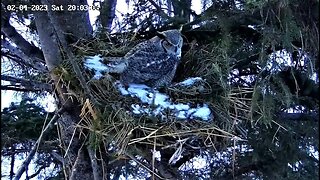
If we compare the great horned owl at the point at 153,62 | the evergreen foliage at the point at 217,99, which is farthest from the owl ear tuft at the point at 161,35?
the evergreen foliage at the point at 217,99

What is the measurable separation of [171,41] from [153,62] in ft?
0.39

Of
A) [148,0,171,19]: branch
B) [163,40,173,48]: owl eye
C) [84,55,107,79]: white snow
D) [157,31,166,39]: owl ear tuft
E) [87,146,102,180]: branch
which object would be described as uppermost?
[148,0,171,19]: branch

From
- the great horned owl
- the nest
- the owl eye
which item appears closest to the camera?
the nest

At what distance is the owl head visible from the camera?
7.82 feet

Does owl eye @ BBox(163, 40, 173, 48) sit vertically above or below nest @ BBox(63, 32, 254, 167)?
above

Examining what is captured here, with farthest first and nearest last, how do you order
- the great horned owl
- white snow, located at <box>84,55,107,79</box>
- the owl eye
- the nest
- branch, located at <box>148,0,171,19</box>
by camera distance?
branch, located at <box>148,0,171,19</box> < the owl eye < the great horned owl < white snow, located at <box>84,55,107,79</box> < the nest

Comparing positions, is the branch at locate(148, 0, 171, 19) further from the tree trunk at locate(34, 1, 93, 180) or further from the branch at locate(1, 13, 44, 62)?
the branch at locate(1, 13, 44, 62)

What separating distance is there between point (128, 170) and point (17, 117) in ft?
1.95

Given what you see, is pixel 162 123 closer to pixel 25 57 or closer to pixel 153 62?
pixel 153 62

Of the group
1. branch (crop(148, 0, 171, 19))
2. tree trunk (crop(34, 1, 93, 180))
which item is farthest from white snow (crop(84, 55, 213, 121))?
branch (crop(148, 0, 171, 19))

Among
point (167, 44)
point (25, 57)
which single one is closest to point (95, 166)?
point (25, 57)

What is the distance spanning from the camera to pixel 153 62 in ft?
7.74

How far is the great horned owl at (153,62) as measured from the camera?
2.25 meters

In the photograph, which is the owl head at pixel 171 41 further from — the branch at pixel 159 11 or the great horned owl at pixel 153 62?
the branch at pixel 159 11
